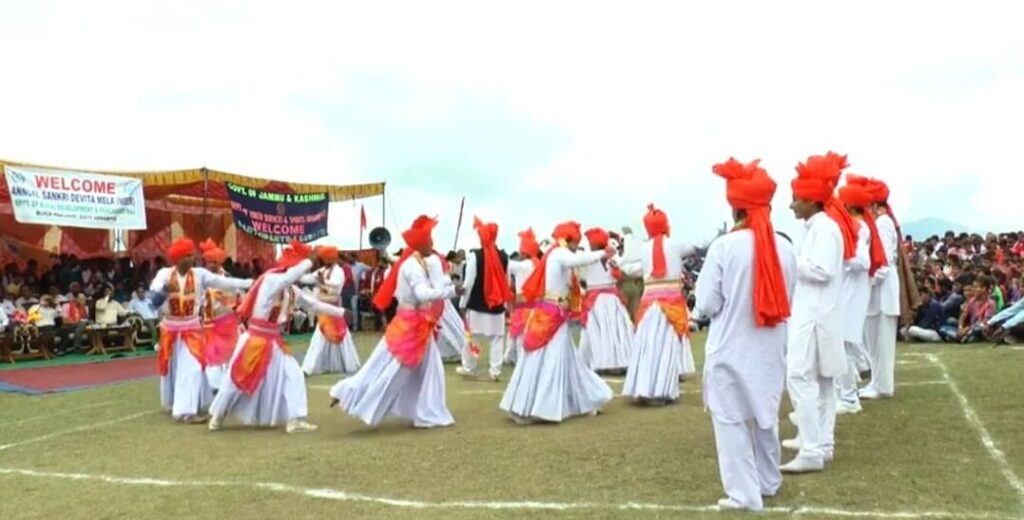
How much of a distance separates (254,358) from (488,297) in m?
3.28

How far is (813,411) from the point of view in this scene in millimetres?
6352

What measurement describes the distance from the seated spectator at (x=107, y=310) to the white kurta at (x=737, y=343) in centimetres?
1607

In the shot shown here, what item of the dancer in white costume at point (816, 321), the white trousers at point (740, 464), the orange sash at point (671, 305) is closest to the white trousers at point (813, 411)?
the dancer in white costume at point (816, 321)

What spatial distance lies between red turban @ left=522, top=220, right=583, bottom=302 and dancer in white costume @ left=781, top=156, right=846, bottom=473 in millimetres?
3241

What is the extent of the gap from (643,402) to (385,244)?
15.0 meters

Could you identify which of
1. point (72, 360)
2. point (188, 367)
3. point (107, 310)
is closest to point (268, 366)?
point (188, 367)

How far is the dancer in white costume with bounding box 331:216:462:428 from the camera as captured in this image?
8930 millimetres

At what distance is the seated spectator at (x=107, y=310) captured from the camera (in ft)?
61.4

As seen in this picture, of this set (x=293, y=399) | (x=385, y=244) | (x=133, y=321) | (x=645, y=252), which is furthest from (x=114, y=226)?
(x=645, y=252)

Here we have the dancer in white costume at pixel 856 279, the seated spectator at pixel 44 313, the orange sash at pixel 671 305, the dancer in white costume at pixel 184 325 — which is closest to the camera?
the dancer in white costume at pixel 856 279

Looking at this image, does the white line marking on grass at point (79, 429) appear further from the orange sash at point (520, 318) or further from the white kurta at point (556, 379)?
the white kurta at point (556, 379)

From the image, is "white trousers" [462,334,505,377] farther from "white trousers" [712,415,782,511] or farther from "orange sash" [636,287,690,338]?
"white trousers" [712,415,782,511]

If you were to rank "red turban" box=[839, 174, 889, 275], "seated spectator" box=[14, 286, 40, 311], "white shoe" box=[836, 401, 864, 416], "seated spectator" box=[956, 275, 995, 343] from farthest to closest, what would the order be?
"seated spectator" box=[14, 286, 40, 311] < "seated spectator" box=[956, 275, 995, 343] < "white shoe" box=[836, 401, 864, 416] < "red turban" box=[839, 174, 889, 275]

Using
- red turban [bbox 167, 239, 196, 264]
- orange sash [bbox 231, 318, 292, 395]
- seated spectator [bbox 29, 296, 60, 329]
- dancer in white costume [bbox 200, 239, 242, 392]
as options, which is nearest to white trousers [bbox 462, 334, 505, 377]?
dancer in white costume [bbox 200, 239, 242, 392]
